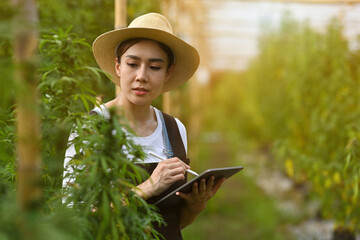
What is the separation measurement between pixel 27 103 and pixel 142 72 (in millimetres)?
891

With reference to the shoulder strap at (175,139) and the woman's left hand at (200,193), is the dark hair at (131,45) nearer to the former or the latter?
the shoulder strap at (175,139)

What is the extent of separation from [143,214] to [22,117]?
578mm

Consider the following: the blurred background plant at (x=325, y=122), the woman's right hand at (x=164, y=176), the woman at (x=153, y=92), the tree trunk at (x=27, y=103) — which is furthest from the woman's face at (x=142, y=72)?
the blurred background plant at (x=325, y=122)

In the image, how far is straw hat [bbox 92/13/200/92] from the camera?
1791 millimetres

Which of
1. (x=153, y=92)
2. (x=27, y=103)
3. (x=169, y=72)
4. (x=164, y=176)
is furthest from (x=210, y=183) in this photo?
(x=27, y=103)

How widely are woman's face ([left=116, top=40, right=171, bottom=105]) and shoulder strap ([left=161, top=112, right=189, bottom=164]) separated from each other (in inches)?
8.1

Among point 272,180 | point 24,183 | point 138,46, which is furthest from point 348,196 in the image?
point 272,180

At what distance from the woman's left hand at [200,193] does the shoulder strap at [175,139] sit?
0.22 m

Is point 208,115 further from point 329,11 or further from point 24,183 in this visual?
point 24,183

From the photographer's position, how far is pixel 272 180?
9.91 m

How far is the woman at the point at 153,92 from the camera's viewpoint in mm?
1674

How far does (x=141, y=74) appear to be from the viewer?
1719 mm

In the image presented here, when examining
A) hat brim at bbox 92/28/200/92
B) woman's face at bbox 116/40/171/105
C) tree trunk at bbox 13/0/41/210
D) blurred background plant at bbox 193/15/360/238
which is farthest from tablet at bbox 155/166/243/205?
blurred background plant at bbox 193/15/360/238

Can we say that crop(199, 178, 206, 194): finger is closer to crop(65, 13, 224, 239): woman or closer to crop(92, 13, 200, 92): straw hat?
crop(65, 13, 224, 239): woman
